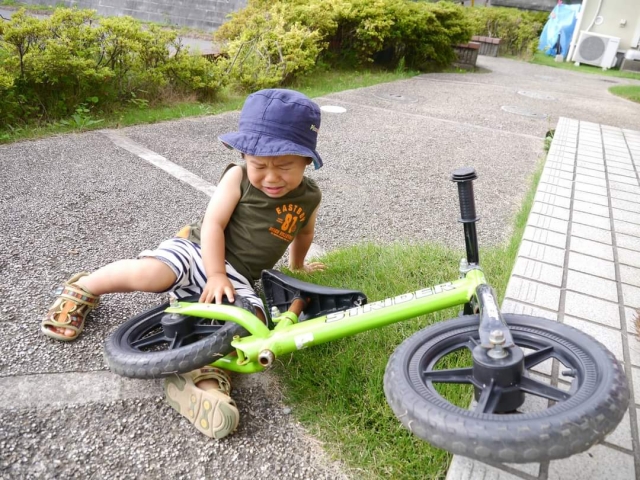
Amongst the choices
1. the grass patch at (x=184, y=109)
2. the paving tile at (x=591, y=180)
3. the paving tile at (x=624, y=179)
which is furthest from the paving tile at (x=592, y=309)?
the grass patch at (x=184, y=109)

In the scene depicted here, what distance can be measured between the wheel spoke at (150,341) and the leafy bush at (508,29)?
1780 cm

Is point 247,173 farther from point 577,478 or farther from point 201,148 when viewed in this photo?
point 201,148

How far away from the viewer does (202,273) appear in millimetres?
2221

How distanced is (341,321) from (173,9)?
1741 cm

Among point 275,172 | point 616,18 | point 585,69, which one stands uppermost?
point 616,18

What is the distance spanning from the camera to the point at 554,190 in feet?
13.0

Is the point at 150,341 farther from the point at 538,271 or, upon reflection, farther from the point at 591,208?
the point at 591,208

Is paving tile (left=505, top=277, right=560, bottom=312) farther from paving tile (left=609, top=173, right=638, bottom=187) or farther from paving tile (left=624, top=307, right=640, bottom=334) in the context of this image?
paving tile (left=609, top=173, right=638, bottom=187)

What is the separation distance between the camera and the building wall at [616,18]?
55.2 feet

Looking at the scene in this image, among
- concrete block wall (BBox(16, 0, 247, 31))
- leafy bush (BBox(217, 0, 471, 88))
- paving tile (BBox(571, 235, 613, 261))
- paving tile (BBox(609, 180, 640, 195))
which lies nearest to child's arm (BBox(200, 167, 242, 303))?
paving tile (BBox(571, 235, 613, 261))

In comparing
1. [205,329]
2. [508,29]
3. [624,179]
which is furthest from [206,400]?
[508,29]

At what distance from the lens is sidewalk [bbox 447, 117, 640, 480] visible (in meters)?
1.57

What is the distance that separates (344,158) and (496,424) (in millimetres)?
3867

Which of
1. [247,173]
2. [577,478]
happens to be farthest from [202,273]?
[577,478]
